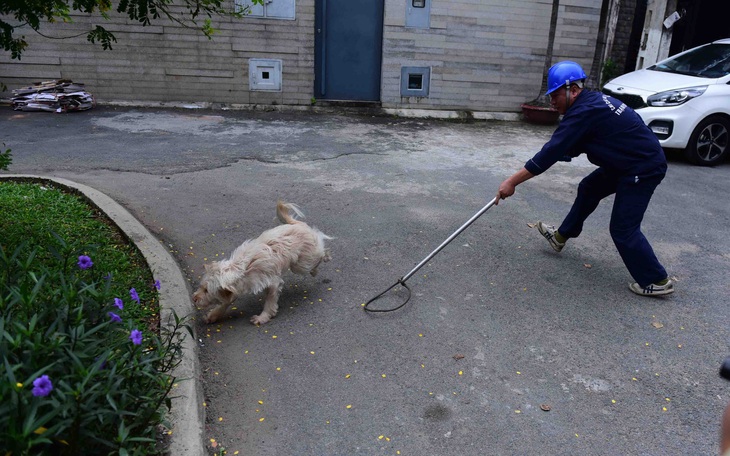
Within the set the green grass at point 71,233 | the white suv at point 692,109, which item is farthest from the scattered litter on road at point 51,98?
the white suv at point 692,109

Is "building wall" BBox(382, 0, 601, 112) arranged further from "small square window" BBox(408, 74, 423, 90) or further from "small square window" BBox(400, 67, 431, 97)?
"small square window" BBox(408, 74, 423, 90)

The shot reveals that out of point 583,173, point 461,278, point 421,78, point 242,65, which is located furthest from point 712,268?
point 242,65

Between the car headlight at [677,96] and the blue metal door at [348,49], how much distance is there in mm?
5624

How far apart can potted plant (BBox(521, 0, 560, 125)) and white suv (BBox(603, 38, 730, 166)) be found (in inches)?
105

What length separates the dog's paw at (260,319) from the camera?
4.36 metres

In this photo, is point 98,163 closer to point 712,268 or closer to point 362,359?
point 362,359

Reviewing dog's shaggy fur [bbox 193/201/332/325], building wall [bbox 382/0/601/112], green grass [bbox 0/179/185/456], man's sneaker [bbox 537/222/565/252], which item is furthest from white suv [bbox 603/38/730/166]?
green grass [bbox 0/179/185/456]

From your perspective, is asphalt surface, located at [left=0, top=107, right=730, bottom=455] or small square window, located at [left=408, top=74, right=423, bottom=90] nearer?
asphalt surface, located at [left=0, top=107, right=730, bottom=455]

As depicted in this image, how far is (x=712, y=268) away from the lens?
18.3ft

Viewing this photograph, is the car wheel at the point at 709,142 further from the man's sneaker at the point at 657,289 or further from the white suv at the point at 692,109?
the man's sneaker at the point at 657,289

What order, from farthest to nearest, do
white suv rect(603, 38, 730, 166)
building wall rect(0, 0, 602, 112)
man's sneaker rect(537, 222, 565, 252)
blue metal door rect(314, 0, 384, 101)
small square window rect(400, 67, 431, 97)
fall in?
1. small square window rect(400, 67, 431, 97)
2. blue metal door rect(314, 0, 384, 101)
3. building wall rect(0, 0, 602, 112)
4. white suv rect(603, 38, 730, 166)
5. man's sneaker rect(537, 222, 565, 252)

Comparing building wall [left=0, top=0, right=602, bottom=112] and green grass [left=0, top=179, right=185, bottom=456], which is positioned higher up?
building wall [left=0, top=0, right=602, bottom=112]

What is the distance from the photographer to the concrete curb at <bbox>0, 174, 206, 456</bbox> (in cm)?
296

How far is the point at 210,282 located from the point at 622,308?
3169 mm
